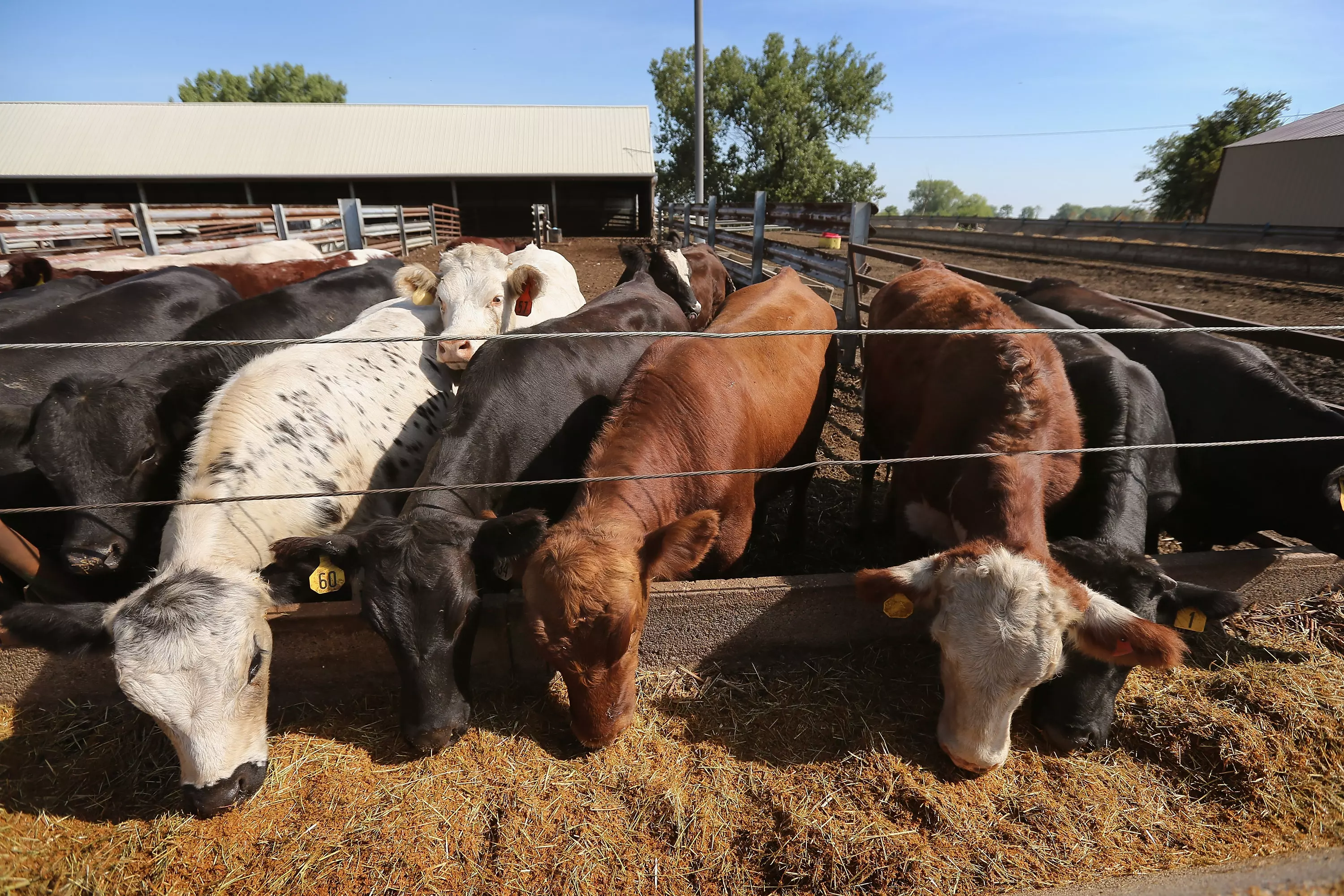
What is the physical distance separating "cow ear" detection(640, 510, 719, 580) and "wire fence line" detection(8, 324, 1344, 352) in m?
0.73

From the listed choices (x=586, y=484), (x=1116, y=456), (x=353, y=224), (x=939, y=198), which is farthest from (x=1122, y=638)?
(x=939, y=198)

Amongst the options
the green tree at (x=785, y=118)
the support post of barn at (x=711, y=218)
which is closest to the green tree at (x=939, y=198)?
the green tree at (x=785, y=118)

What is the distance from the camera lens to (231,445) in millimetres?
3104

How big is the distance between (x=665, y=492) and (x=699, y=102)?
2114 cm

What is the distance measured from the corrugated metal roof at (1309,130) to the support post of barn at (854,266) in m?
30.7

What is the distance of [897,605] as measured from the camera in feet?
8.85

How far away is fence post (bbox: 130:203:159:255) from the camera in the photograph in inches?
404

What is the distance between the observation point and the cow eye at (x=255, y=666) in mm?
2656

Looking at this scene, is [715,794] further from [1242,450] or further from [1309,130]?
[1309,130]

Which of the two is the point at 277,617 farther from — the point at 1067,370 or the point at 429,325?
the point at 1067,370

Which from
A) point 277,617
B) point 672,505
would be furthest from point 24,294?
point 672,505

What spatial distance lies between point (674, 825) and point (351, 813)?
4.22 feet

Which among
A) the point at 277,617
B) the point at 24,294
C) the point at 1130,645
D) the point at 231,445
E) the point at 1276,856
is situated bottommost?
the point at 1276,856

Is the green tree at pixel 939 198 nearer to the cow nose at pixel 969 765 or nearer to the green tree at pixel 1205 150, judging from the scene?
the green tree at pixel 1205 150
